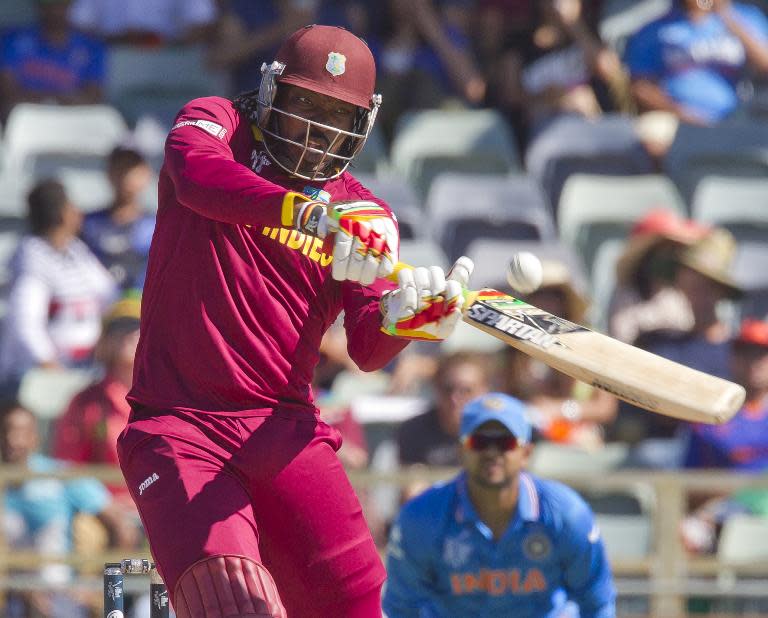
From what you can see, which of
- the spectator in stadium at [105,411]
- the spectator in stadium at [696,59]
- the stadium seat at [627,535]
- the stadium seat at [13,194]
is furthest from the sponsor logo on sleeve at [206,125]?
the spectator in stadium at [696,59]

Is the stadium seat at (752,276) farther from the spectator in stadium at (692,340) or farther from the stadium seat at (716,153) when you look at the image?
the stadium seat at (716,153)

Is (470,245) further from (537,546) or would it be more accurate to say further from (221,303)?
→ (221,303)

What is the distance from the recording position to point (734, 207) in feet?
32.0

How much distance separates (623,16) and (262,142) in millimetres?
7635

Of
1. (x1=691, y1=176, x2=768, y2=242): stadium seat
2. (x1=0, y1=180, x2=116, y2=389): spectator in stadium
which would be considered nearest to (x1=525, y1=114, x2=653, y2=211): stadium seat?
(x1=691, y1=176, x2=768, y2=242): stadium seat

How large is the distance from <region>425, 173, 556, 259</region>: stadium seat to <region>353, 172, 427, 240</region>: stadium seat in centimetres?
14

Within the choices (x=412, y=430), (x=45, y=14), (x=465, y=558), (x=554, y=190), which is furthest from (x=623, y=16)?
(x=465, y=558)

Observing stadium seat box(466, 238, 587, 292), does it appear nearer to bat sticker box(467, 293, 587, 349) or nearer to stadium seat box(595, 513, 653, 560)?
stadium seat box(595, 513, 653, 560)

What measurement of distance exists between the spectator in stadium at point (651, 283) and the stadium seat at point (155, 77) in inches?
123

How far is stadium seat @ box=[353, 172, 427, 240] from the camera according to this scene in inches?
364

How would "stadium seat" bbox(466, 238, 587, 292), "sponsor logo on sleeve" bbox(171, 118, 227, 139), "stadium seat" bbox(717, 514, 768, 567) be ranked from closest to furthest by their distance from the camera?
"sponsor logo on sleeve" bbox(171, 118, 227, 139) < "stadium seat" bbox(717, 514, 768, 567) < "stadium seat" bbox(466, 238, 587, 292)

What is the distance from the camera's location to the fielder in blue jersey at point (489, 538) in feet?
19.2

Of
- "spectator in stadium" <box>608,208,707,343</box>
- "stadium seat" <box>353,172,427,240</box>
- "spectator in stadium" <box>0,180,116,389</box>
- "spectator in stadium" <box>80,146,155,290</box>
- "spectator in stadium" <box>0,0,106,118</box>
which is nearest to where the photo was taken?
"spectator in stadium" <box>0,180,116,389</box>

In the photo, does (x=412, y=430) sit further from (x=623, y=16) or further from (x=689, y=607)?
(x=623, y=16)
